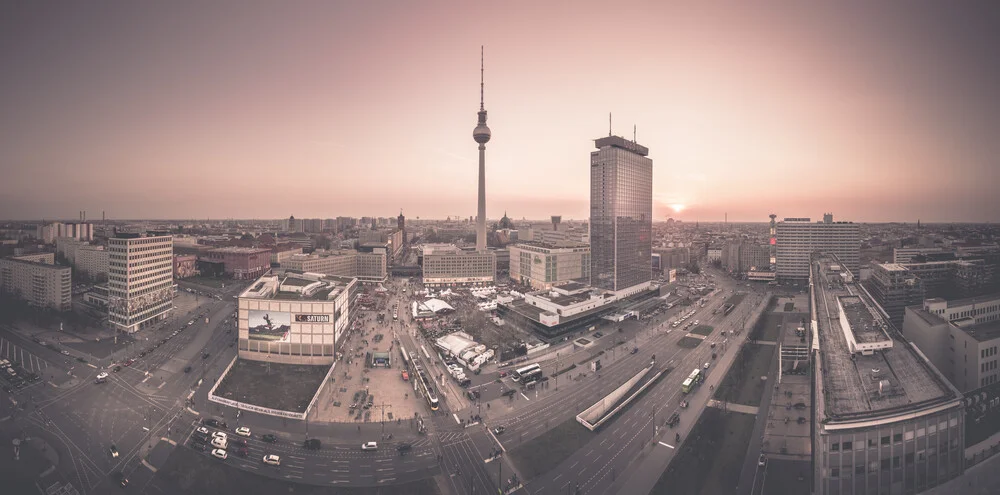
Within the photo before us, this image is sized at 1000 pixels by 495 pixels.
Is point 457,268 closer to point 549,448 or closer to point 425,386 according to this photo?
point 425,386

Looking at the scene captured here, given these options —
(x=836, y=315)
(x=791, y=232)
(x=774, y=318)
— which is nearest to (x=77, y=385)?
(x=836, y=315)

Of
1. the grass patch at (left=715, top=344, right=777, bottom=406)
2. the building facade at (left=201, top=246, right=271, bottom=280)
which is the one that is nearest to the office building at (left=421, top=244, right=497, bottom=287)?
the building facade at (left=201, top=246, right=271, bottom=280)

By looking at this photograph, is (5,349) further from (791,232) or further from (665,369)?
(791,232)

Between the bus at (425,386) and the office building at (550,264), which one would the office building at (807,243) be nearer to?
the office building at (550,264)

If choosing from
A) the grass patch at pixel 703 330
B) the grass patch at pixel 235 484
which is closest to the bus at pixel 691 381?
the grass patch at pixel 703 330

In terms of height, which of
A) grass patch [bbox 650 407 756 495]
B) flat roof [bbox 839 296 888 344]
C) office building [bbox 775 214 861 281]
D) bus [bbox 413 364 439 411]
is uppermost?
office building [bbox 775 214 861 281]

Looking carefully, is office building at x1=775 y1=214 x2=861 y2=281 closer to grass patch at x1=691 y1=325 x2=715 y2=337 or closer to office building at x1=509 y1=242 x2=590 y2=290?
office building at x1=509 y1=242 x2=590 y2=290

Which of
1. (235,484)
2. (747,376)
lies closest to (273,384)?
(235,484)
